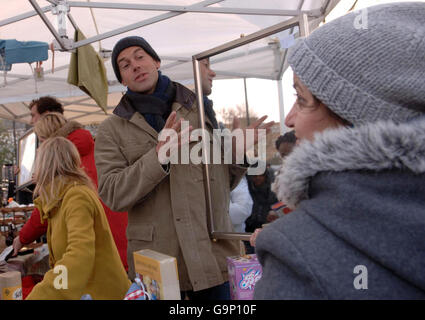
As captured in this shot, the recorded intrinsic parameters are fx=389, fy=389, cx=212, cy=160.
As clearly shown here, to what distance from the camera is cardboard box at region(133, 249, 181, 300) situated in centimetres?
95

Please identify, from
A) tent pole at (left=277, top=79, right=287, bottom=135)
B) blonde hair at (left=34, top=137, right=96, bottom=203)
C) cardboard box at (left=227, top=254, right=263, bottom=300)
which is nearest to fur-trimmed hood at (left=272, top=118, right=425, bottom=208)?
cardboard box at (left=227, top=254, right=263, bottom=300)

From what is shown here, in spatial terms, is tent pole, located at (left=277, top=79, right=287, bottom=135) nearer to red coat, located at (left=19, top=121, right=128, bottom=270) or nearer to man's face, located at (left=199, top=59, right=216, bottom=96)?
man's face, located at (left=199, top=59, right=216, bottom=96)

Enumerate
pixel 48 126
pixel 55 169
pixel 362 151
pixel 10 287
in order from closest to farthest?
pixel 362 151, pixel 10 287, pixel 55 169, pixel 48 126

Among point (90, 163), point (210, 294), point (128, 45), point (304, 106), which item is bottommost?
point (210, 294)

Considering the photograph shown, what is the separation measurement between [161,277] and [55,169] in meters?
1.15

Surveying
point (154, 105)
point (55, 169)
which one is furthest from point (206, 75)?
point (55, 169)

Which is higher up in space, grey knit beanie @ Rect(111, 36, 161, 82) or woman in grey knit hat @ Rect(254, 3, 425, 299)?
grey knit beanie @ Rect(111, 36, 161, 82)

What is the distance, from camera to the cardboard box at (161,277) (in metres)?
0.95

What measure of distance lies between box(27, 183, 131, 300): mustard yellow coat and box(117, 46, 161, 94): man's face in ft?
1.81

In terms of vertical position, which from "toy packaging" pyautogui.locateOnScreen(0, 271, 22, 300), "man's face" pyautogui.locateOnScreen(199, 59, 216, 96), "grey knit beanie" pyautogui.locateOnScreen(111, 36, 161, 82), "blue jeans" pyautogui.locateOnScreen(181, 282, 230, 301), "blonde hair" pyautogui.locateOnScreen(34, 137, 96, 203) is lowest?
"blue jeans" pyautogui.locateOnScreen(181, 282, 230, 301)

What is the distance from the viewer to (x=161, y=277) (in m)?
0.95

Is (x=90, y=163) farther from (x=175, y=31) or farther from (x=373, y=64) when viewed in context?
(x=373, y=64)

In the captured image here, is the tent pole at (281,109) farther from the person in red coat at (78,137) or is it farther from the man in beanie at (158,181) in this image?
the person in red coat at (78,137)
